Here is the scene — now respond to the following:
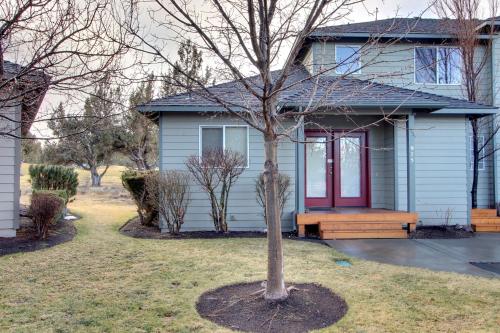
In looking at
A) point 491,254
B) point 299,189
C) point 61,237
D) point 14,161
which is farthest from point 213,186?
point 491,254

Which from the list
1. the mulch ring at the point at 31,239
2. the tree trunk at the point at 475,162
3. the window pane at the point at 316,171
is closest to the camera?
the mulch ring at the point at 31,239

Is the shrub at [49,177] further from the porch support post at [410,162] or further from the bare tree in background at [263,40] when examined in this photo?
the porch support post at [410,162]

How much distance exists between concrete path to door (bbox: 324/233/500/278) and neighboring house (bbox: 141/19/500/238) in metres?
0.70

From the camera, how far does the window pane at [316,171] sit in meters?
10.5

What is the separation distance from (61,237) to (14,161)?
1826mm

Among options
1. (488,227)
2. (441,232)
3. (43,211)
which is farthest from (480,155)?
(43,211)

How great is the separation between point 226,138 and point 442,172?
5.77 meters

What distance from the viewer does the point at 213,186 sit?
9250 millimetres

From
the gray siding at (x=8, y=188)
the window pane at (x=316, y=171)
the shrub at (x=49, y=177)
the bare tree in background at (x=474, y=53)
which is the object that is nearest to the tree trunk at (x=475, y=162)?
the bare tree in background at (x=474, y=53)

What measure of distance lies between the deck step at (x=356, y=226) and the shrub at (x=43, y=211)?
18.6 feet

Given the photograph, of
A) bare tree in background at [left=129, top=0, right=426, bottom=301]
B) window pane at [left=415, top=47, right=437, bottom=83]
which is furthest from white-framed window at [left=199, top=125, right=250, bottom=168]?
window pane at [left=415, top=47, right=437, bottom=83]

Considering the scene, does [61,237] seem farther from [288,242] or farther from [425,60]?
[425,60]

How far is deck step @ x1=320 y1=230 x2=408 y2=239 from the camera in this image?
8.57 meters

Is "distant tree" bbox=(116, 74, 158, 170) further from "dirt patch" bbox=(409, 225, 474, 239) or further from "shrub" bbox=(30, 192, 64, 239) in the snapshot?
"dirt patch" bbox=(409, 225, 474, 239)
